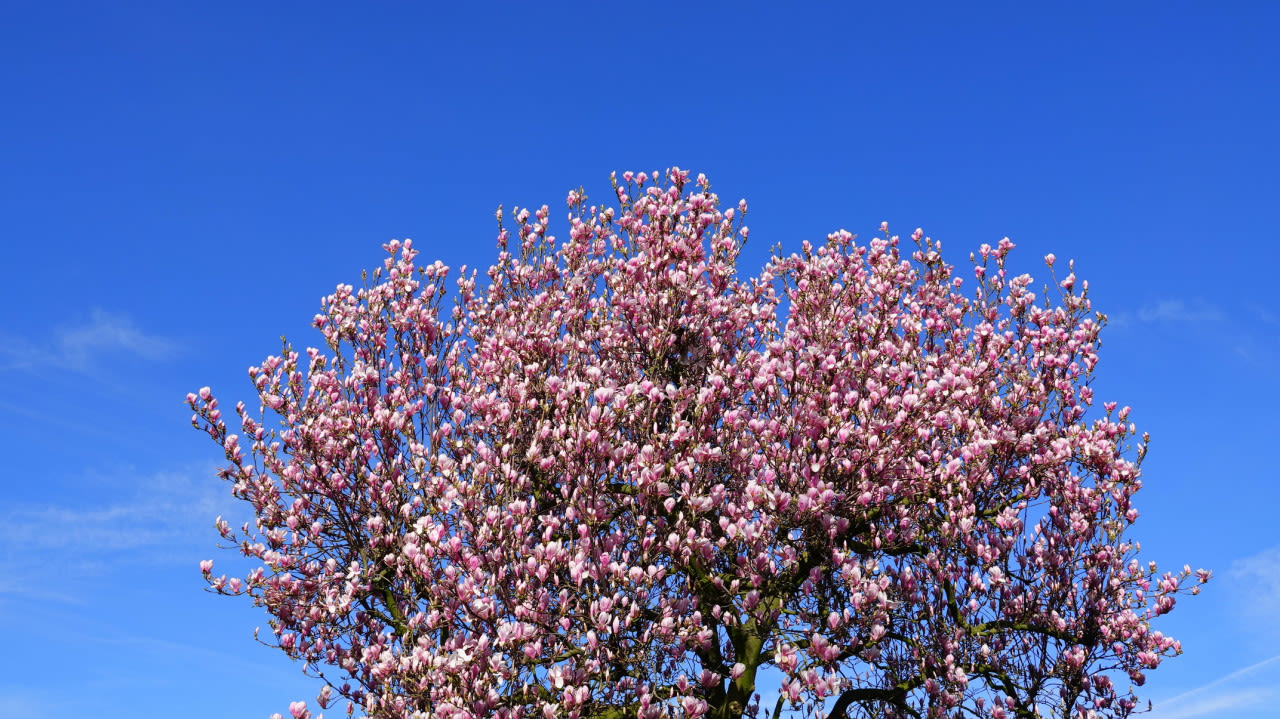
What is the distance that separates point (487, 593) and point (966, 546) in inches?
278

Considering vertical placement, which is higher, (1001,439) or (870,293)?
(870,293)

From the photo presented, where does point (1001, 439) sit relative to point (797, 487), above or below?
above

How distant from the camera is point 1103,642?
14180 mm

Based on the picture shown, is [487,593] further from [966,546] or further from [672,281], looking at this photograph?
[966,546]

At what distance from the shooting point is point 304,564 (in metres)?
14.3

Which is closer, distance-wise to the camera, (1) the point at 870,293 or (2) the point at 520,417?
(2) the point at 520,417

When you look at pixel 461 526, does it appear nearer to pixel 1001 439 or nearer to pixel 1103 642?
pixel 1001 439

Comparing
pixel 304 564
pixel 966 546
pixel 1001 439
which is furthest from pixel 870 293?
pixel 304 564

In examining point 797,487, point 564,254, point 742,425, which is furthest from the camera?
point 564,254

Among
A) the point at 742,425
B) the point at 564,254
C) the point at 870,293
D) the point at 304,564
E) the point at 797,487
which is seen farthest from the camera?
the point at 564,254

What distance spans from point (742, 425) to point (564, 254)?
553 cm

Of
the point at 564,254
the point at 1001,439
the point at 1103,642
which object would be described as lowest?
the point at 1103,642

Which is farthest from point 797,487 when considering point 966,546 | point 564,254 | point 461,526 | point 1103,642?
point 564,254

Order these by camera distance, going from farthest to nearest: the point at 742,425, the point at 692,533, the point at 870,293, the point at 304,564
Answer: the point at 870,293 → the point at 304,564 → the point at 742,425 → the point at 692,533
